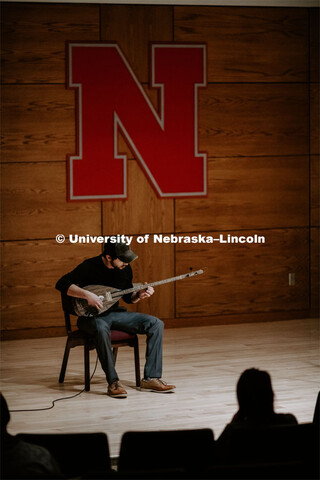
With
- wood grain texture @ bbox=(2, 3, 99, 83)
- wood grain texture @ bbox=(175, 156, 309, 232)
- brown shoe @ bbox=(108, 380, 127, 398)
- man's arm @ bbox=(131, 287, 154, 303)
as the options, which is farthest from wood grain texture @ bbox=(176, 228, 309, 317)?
brown shoe @ bbox=(108, 380, 127, 398)

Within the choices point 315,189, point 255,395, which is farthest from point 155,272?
point 255,395

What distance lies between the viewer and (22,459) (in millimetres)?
2932

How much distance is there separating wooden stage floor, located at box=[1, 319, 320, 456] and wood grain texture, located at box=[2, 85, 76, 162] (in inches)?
64.5

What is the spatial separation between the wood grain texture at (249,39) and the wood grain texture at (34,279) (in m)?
2.14

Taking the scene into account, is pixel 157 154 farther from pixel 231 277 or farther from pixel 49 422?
pixel 49 422

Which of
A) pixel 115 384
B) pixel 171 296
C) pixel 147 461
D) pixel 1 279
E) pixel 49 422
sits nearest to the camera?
pixel 147 461

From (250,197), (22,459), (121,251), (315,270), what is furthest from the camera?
(315,270)

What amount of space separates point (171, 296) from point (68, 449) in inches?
196

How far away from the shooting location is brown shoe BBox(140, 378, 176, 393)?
5.80 m

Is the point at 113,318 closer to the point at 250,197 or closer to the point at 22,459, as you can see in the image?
the point at 250,197

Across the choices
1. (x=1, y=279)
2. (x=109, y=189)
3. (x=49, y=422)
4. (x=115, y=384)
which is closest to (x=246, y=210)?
(x=109, y=189)

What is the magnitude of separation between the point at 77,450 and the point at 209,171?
207 inches

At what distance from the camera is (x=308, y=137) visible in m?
8.31

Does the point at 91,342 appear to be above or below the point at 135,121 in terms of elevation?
below
